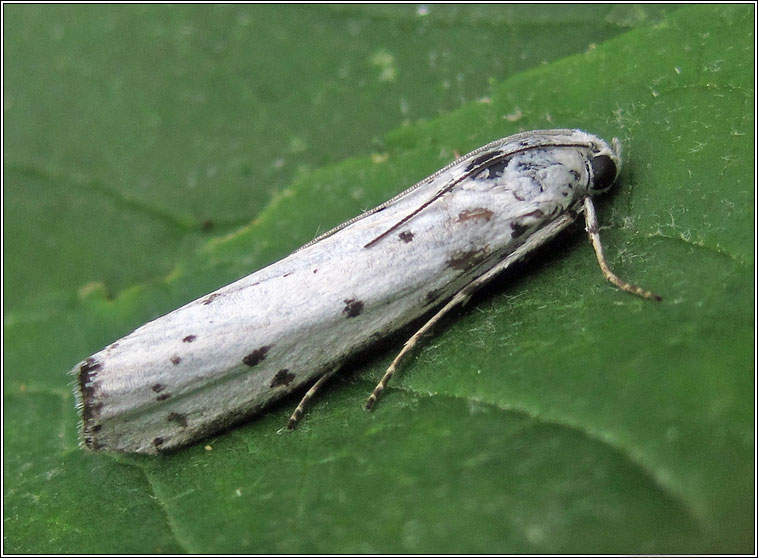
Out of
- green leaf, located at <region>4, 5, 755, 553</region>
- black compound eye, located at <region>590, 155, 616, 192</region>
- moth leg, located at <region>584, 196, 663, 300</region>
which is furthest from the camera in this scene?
black compound eye, located at <region>590, 155, 616, 192</region>

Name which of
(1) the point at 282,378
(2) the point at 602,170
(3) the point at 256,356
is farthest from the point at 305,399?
(2) the point at 602,170

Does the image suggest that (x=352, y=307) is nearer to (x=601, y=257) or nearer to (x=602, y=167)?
(x=601, y=257)

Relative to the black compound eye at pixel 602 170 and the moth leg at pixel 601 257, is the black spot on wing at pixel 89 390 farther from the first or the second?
the black compound eye at pixel 602 170

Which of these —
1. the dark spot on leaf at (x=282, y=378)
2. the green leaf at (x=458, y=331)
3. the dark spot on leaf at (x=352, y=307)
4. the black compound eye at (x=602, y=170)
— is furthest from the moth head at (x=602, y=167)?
the dark spot on leaf at (x=282, y=378)

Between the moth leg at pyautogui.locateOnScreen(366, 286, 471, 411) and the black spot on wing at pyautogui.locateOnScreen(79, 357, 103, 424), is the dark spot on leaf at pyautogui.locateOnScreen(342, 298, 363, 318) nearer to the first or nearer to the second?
the moth leg at pyautogui.locateOnScreen(366, 286, 471, 411)

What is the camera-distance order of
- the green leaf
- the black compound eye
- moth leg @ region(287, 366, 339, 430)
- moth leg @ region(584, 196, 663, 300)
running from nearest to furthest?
the green leaf, moth leg @ region(584, 196, 663, 300), moth leg @ region(287, 366, 339, 430), the black compound eye

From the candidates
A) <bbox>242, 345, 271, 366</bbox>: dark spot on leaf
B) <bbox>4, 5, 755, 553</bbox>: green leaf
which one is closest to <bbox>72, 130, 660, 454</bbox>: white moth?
<bbox>242, 345, 271, 366</bbox>: dark spot on leaf

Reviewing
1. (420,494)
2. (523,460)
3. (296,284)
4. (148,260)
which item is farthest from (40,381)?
(523,460)
